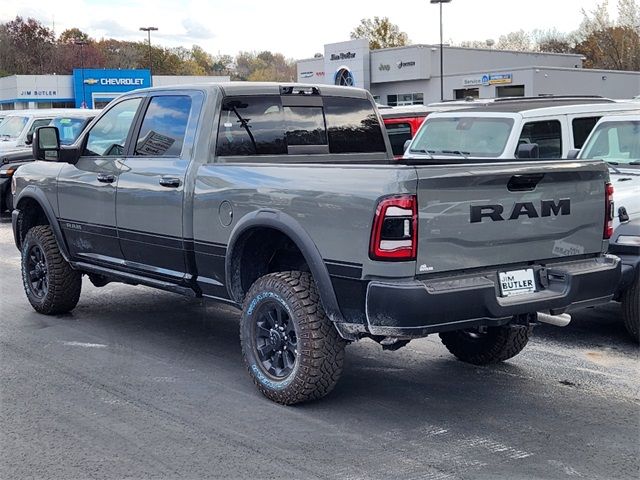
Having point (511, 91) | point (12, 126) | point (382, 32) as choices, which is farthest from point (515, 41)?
point (12, 126)

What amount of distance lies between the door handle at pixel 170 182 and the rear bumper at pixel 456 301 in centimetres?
208

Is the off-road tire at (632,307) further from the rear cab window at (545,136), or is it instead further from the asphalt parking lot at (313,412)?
the rear cab window at (545,136)

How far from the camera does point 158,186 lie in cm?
648

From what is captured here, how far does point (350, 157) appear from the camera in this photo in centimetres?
710

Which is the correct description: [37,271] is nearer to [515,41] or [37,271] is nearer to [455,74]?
[455,74]

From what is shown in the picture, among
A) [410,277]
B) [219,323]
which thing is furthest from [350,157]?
[410,277]

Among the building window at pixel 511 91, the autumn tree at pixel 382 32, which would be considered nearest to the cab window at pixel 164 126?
the building window at pixel 511 91

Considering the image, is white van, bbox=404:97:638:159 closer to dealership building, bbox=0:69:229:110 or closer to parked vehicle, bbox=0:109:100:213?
parked vehicle, bbox=0:109:100:213

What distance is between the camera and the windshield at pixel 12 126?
60.7ft

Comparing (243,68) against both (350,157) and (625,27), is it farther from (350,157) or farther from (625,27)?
(350,157)

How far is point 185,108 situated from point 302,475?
3246 mm

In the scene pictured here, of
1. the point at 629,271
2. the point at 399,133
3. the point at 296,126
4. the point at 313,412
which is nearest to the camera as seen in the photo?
the point at 313,412

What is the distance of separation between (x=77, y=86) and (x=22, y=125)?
55.6 m

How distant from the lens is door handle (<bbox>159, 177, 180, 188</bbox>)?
6.30 meters
